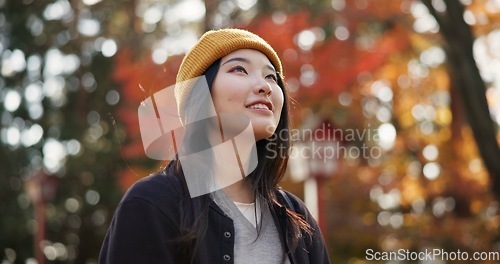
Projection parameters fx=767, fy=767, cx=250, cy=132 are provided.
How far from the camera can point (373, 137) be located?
12344 millimetres

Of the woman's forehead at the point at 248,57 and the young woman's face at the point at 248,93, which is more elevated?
the woman's forehead at the point at 248,57

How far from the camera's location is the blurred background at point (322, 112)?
362 inches

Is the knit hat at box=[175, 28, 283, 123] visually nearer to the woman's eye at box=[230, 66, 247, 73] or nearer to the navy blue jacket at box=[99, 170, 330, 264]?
the woman's eye at box=[230, 66, 247, 73]

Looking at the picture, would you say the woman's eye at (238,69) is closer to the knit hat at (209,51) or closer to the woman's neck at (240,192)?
the knit hat at (209,51)

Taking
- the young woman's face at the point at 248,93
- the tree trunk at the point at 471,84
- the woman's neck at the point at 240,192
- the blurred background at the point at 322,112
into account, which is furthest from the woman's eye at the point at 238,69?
the tree trunk at the point at 471,84

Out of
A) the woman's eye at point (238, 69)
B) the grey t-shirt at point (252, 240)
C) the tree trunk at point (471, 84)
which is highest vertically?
the tree trunk at point (471, 84)

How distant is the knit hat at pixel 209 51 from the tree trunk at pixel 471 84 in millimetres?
5654

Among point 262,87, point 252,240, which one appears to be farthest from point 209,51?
point 252,240

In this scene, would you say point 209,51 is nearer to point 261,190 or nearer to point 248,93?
point 248,93

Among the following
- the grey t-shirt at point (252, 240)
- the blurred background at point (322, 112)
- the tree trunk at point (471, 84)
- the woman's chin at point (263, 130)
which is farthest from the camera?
the blurred background at point (322, 112)

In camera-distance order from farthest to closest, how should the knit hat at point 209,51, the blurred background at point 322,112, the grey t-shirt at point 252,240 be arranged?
the blurred background at point 322,112, the knit hat at point 209,51, the grey t-shirt at point 252,240

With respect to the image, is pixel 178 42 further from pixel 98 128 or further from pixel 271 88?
pixel 271 88

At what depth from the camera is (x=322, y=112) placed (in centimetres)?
937

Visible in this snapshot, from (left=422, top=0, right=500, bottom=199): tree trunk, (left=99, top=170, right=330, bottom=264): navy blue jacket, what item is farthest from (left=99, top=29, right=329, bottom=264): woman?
(left=422, top=0, right=500, bottom=199): tree trunk
